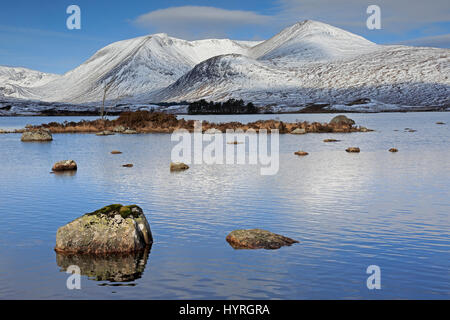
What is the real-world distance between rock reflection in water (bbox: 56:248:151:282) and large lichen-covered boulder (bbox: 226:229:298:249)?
9.09 feet

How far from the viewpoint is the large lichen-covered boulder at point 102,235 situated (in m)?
16.9

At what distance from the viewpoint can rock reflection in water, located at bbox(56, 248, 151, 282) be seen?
1476 centimetres

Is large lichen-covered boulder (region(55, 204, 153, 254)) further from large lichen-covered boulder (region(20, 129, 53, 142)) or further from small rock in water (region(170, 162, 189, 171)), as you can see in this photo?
large lichen-covered boulder (region(20, 129, 53, 142))

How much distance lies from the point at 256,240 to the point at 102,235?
4.81 meters

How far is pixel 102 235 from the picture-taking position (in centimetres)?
1695

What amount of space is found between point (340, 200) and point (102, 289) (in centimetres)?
1514

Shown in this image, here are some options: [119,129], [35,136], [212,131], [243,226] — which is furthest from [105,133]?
[243,226]

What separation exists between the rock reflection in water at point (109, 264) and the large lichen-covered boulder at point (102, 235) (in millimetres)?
273

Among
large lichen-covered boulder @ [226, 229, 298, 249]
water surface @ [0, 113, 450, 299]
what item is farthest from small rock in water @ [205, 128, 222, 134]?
large lichen-covered boulder @ [226, 229, 298, 249]

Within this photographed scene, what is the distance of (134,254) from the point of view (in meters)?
16.7

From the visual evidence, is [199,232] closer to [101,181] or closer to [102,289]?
[102,289]

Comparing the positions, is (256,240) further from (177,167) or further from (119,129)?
(119,129)

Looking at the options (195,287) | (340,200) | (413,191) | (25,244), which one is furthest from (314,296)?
(413,191)

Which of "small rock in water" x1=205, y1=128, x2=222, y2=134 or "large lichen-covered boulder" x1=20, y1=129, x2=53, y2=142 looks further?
"small rock in water" x1=205, y1=128, x2=222, y2=134
